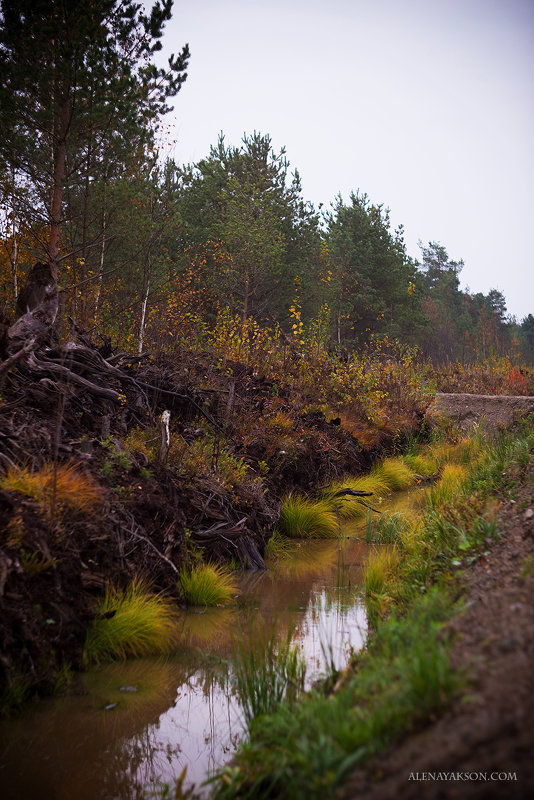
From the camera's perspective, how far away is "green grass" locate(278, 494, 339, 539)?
267 inches

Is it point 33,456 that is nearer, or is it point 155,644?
point 155,644

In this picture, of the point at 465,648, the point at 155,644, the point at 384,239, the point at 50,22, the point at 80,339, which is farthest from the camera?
the point at 384,239

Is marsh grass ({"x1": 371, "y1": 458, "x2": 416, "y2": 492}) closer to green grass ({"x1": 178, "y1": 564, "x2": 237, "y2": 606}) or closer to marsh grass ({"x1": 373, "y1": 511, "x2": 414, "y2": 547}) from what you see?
marsh grass ({"x1": 373, "y1": 511, "x2": 414, "y2": 547})

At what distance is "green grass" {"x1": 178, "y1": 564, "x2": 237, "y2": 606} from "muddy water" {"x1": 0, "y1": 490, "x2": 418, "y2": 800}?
19 cm

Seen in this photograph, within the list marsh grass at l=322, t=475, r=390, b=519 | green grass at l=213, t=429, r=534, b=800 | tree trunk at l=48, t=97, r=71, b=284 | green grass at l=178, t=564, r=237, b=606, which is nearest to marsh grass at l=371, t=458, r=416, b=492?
marsh grass at l=322, t=475, r=390, b=519

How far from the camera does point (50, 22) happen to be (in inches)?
286

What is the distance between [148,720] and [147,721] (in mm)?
10

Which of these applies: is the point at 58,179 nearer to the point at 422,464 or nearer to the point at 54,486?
the point at 54,486

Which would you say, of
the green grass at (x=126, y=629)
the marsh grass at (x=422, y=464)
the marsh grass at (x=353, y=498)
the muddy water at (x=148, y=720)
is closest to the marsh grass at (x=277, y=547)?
the marsh grass at (x=353, y=498)

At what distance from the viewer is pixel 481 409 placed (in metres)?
12.8

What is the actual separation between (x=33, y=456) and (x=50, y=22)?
6.60 meters

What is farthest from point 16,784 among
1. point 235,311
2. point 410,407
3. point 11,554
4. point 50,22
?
point 235,311

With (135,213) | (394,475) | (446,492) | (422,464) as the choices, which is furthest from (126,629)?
(135,213)

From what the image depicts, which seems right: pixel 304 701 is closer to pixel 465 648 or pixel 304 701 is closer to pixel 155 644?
pixel 465 648
